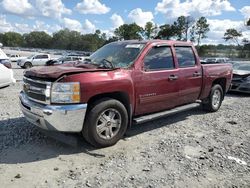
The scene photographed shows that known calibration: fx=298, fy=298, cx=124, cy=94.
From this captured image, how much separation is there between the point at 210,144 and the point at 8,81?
753 centimetres

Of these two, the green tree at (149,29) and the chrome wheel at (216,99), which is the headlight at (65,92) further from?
the green tree at (149,29)

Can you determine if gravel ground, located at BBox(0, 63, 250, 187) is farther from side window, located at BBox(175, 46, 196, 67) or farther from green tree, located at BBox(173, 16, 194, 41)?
green tree, located at BBox(173, 16, 194, 41)

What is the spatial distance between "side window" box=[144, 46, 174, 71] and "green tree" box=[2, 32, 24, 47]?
5277 inches

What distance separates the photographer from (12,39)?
13025 centimetres

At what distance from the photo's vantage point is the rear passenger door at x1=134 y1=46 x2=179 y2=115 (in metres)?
5.53

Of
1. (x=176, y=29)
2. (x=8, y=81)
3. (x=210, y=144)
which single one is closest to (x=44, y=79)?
(x=210, y=144)

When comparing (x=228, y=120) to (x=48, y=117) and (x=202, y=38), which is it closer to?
(x=48, y=117)

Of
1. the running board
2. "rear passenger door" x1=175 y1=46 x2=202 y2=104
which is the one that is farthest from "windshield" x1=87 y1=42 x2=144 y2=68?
"rear passenger door" x1=175 y1=46 x2=202 y2=104

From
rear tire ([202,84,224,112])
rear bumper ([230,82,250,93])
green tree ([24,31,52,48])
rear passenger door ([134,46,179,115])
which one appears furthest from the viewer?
green tree ([24,31,52,48])

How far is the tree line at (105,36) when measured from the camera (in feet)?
225

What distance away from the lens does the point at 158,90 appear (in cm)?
583

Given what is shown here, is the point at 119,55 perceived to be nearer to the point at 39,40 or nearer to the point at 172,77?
the point at 172,77

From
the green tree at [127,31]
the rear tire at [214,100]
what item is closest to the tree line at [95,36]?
the green tree at [127,31]

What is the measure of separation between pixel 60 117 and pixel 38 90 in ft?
2.11
